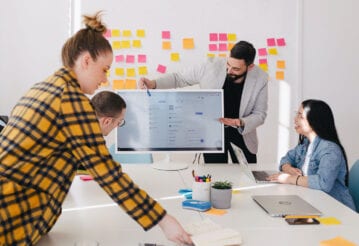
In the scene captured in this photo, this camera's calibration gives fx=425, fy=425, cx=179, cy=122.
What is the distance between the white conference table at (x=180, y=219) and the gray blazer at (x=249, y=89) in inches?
27.7

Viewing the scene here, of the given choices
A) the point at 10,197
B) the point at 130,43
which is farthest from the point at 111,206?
the point at 130,43

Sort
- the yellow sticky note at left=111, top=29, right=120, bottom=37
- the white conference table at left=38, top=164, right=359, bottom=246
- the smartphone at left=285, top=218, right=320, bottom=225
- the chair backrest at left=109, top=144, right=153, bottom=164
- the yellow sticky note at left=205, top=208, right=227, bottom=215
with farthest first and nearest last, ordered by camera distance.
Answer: the yellow sticky note at left=111, top=29, right=120, bottom=37
the chair backrest at left=109, top=144, right=153, bottom=164
the yellow sticky note at left=205, top=208, right=227, bottom=215
the smartphone at left=285, top=218, right=320, bottom=225
the white conference table at left=38, top=164, right=359, bottom=246

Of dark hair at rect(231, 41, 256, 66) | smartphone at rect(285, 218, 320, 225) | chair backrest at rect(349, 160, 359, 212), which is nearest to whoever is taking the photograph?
smartphone at rect(285, 218, 320, 225)

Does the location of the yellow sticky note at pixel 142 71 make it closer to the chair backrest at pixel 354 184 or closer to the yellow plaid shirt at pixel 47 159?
the chair backrest at pixel 354 184

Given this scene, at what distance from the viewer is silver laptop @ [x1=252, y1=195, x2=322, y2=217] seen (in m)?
1.65

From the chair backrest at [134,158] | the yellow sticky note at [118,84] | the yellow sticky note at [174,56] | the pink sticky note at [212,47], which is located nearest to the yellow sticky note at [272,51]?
the pink sticky note at [212,47]

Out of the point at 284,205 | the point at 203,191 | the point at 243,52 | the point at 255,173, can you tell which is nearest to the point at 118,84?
the point at 243,52

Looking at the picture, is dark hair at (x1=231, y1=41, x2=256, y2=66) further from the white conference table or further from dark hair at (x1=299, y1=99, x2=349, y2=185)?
the white conference table

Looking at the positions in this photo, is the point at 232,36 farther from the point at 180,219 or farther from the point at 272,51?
the point at 180,219

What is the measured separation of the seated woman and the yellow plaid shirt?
1089 mm

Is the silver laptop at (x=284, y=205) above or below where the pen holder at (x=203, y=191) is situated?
below

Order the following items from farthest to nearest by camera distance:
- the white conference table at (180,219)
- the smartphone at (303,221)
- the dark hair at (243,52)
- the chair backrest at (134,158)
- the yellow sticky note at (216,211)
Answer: the chair backrest at (134,158) < the dark hair at (243,52) < the yellow sticky note at (216,211) < the smartphone at (303,221) < the white conference table at (180,219)

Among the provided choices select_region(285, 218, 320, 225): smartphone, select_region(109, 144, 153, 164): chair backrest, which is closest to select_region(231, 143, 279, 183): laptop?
select_region(285, 218, 320, 225): smartphone

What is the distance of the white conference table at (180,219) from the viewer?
55.1 inches
